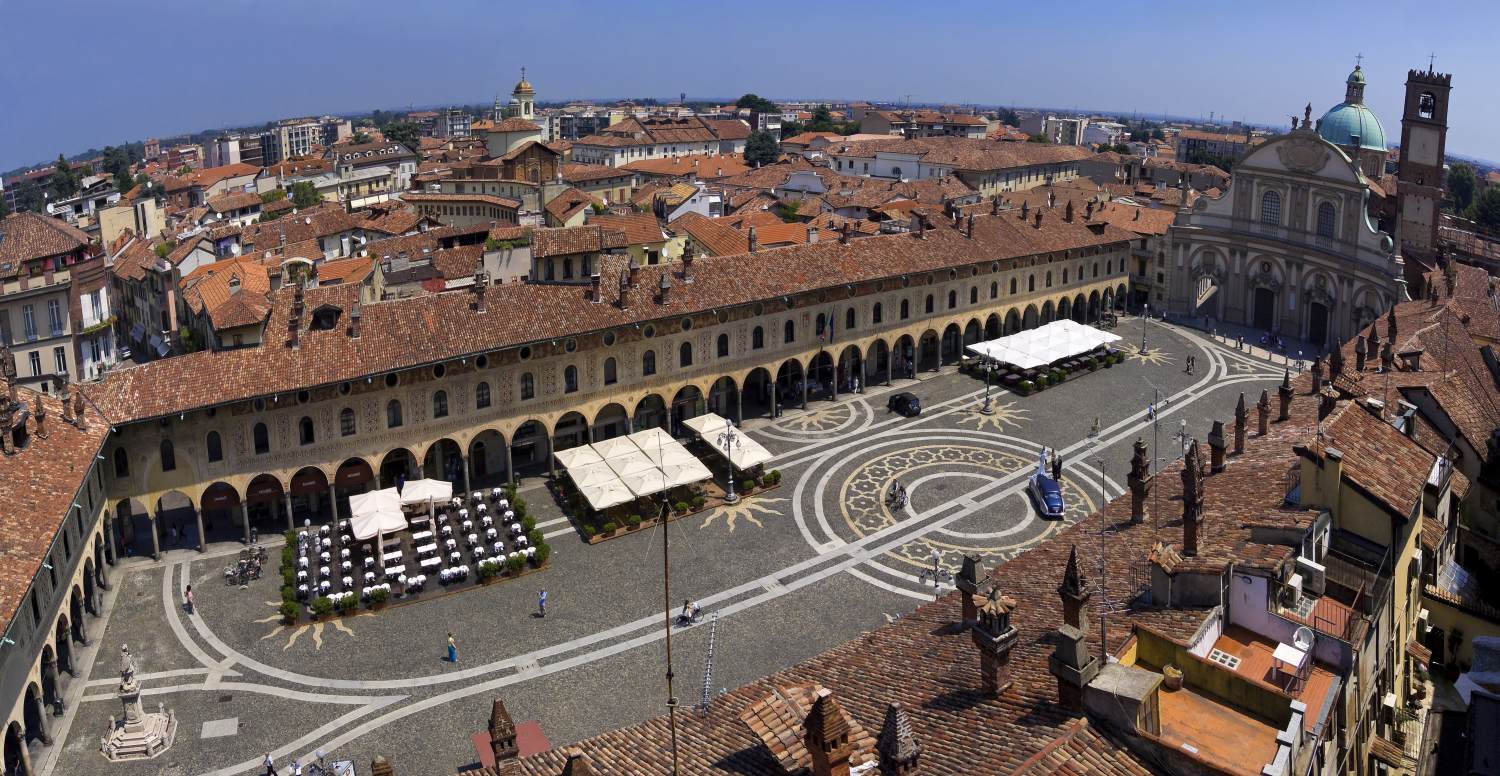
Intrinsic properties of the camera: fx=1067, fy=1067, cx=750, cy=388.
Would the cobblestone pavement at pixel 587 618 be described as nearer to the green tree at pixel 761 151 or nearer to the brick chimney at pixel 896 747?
the brick chimney at pixel 896 747

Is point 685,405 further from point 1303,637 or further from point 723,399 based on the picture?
point 1303,637

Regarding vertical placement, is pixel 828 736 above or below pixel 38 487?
A: above

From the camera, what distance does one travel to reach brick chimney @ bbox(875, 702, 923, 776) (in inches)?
617

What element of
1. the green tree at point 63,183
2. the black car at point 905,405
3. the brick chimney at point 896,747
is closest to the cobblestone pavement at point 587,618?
the black car at point 905,405

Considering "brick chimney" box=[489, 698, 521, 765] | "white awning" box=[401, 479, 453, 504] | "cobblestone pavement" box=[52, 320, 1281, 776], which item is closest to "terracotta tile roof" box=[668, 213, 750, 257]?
"cobblestone pavement" box=[52, 320, 1281, 776]

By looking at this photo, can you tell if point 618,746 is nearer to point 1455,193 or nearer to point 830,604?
point 830,604

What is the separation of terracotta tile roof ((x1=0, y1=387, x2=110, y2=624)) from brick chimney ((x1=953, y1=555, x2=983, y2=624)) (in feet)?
83.1

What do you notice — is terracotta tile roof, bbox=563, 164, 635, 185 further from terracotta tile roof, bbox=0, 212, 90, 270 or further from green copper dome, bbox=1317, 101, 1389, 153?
green copper dome, bbox=1317, 101, 1389, 153

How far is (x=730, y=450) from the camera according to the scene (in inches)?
1944

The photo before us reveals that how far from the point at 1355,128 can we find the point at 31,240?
93.6 m

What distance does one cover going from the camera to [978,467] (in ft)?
173

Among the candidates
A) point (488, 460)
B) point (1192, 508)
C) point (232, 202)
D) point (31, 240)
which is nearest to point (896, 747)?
point (1192, 508)

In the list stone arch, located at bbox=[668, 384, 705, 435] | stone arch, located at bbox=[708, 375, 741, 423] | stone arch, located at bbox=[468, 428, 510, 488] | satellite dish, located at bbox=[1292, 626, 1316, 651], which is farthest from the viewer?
stone arch, located at bbox=[708, 375, 741, 423]

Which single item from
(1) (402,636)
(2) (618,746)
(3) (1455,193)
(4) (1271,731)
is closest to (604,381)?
(1) (402,636)
